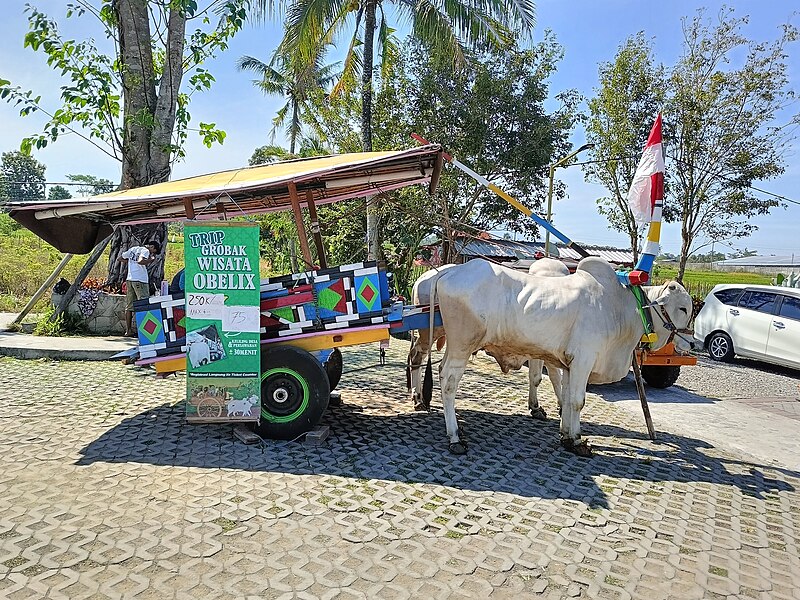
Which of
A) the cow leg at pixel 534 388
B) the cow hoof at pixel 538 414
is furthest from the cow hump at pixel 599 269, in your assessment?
the cow hoof at pixel 538 414

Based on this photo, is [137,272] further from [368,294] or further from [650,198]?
[650,198]

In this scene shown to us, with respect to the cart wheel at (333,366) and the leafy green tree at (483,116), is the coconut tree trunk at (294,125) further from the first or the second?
the cart wheel at (333,366)

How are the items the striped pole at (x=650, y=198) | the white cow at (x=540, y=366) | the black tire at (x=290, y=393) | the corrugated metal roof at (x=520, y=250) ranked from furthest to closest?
the corrugated metal roof at (x=520, y=250), the white cow at (x=540, y=366), the striped pole at (x=650, y=198), the black tire at (x=290, y=393)

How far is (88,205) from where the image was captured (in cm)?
608

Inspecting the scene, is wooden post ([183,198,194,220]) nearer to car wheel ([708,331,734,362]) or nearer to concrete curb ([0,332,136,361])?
concrete curb ([0,332,136,361])

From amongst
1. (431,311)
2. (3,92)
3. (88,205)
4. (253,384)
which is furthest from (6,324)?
(431,311)

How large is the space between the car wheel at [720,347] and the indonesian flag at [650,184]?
8.97 m

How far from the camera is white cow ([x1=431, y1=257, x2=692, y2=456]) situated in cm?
596

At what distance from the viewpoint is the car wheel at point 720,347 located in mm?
13523

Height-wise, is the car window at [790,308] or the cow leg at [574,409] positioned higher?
the car window at [790,308]

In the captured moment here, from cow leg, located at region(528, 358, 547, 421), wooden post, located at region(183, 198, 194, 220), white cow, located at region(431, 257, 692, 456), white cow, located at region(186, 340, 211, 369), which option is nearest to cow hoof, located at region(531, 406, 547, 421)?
cow leg, located at region(528, 358, 547, 421)

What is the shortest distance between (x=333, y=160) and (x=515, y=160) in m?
9.68

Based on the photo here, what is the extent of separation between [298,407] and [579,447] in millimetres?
2757

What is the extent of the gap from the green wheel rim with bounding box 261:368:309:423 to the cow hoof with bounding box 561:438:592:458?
260 centimetres
